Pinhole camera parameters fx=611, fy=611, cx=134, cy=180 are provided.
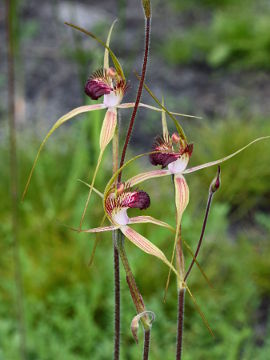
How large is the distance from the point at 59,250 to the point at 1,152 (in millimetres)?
→ 880

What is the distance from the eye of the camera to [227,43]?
4.94 meters

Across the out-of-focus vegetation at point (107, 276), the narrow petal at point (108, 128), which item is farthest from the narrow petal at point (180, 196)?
the out-of-focus vegetation at point (107, 276)

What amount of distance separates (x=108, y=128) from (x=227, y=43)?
4150mm

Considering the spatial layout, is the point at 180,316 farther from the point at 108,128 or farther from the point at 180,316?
the point at 108,128

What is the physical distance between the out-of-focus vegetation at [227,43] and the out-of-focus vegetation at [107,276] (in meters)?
1.74

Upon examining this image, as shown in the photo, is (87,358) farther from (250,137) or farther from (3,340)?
(250,137)

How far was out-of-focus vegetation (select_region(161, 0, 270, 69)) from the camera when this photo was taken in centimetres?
480

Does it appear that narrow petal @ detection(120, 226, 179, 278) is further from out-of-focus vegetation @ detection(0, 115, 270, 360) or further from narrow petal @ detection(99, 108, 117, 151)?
out-of-focus vegetation @ detection(0, 115, 270, 360)

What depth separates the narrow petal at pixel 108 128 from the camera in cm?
97

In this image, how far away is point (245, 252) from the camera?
2.74 m

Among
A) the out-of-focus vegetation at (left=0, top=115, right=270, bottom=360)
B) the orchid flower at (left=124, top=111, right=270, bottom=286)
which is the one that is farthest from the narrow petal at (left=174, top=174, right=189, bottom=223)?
the out-of-focus vegetation at (left=0, top=115, right=270, bottom=360)

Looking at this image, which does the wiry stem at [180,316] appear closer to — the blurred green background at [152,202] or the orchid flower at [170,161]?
the orchid flower at [170,161]

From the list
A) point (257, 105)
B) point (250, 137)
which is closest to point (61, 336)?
point (250, 137)

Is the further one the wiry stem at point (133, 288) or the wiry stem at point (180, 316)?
the wiry stem at point (180, 316)
